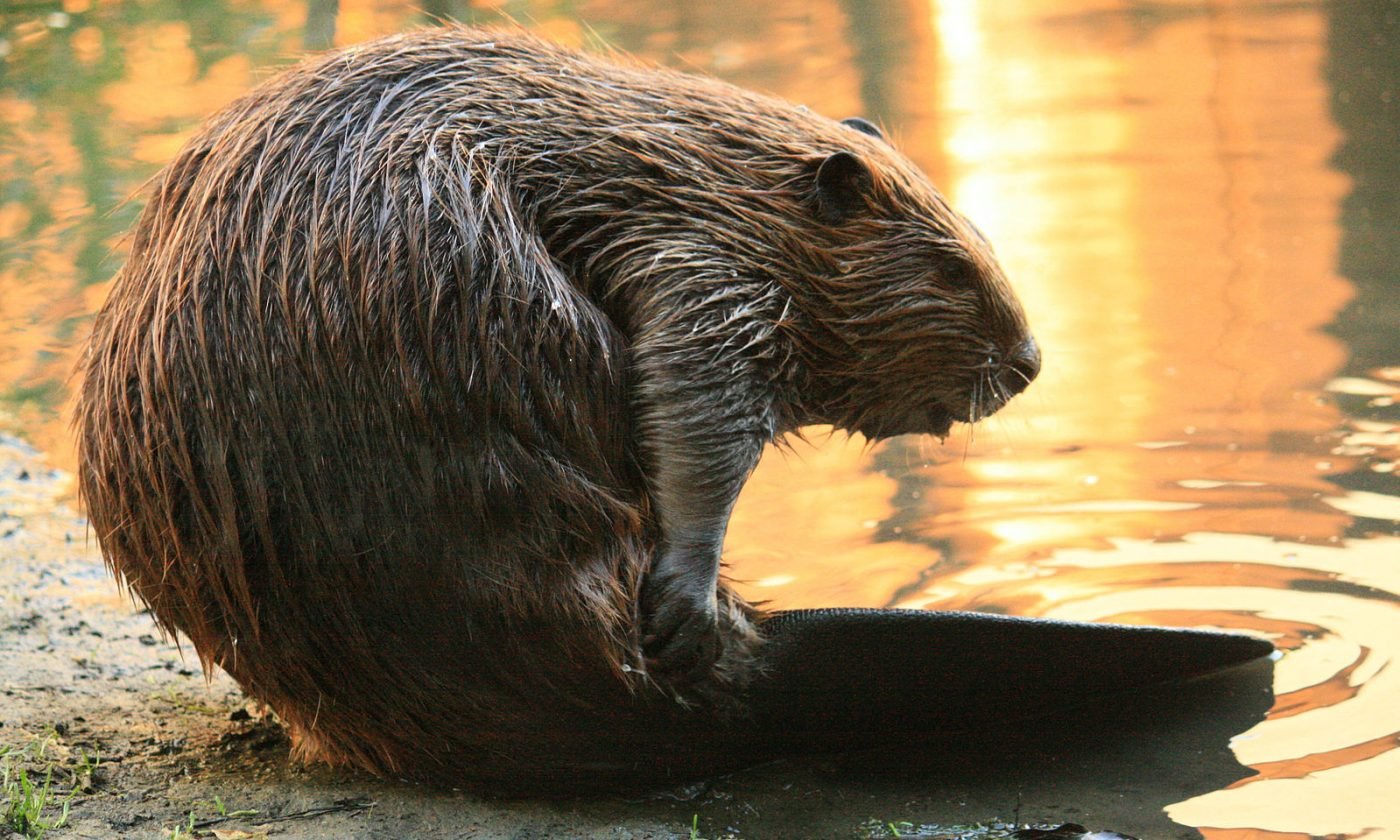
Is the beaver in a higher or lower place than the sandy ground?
higher

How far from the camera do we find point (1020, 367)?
3025 millimetres

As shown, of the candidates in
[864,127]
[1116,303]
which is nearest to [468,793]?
[864,127]

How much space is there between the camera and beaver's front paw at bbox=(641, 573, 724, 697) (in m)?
2.50

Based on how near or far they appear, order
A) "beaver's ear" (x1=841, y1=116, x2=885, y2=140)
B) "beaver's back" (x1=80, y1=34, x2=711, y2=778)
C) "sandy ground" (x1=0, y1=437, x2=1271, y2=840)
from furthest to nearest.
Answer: "beaver's ear" (x1=841, y1=116, x2=885, y2=140) < "sandy ground" (x1=0, y1=437, x2=1271, y2=840) < "beaver's back" (x1=80, y1=34, x2=711, y2=778)

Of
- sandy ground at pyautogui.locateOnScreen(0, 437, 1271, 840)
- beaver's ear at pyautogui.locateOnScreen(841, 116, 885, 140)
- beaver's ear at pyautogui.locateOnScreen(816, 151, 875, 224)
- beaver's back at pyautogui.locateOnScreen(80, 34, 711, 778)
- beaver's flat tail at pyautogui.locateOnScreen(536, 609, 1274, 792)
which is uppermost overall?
beaver's ear at pyautogui.locateOnScreen(841, 116, 885, 140)

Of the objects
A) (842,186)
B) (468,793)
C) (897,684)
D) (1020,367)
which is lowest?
(468,793)

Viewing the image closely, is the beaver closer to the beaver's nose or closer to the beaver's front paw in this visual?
the beaver's front paw

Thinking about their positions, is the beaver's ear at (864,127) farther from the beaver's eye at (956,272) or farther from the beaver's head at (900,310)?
the beaver's eye at (956,272)

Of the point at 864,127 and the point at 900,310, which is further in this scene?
the point at 864,127

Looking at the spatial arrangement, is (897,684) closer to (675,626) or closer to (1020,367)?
(675,626)

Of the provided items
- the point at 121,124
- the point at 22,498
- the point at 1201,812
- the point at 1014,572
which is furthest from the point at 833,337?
the point at 121,124

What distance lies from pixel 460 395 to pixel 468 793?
724mm

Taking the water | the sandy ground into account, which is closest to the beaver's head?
the water

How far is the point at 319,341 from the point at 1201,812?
5.13 ft
